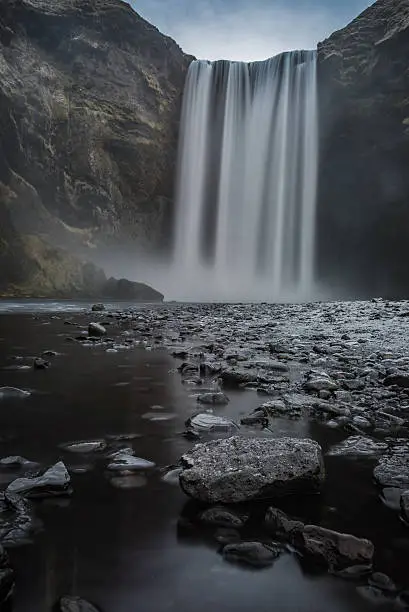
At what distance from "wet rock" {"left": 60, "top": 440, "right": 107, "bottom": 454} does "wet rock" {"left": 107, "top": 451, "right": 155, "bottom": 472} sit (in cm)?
20

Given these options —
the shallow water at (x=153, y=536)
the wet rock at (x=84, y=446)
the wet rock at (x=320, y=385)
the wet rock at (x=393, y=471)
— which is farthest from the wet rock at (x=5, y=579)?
the wet rock at (x=320, y=385)

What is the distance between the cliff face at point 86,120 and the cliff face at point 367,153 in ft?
52.2

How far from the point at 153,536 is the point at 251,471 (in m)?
0.56

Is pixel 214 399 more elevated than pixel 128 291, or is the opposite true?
pixel 128 291

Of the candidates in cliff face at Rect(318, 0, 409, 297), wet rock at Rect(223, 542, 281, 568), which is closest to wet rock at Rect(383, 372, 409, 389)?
wet rock at Rect(223, 542, 281, 568)

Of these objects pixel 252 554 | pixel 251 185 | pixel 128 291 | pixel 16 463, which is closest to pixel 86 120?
pixel 251 185

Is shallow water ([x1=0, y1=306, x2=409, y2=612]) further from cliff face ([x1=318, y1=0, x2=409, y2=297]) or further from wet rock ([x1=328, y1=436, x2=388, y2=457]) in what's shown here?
cliff face ([x1=318, y1=0, x2=409, y2=297])

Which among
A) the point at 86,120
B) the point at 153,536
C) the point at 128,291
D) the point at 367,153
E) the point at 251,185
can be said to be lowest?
the point at 153,536

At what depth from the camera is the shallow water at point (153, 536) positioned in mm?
1441

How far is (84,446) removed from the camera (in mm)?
2783

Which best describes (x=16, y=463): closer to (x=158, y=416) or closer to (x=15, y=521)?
(x=15, y=521)

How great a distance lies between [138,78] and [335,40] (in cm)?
1950

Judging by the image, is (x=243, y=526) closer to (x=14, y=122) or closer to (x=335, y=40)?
(x=14, y=122)

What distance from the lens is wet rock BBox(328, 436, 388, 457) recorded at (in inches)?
109
